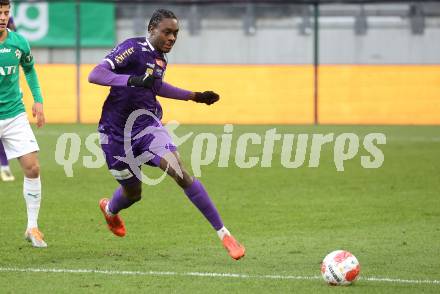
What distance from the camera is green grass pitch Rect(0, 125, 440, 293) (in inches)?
309

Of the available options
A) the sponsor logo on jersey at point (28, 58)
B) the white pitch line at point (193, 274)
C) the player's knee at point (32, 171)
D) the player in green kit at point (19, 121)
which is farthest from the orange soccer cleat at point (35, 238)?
the sponsor logo on jersey at point (28, 58)

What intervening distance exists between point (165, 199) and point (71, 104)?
40.2 ft

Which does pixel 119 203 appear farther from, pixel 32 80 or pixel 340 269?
pixel 340 269

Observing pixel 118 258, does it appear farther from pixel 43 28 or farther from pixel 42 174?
pixel 43 28

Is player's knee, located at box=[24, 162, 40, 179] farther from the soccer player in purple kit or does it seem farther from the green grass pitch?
the soccer player in purple kit

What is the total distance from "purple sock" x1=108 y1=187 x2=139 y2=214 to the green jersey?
3.56ft

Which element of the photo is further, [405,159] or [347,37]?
[347,37]

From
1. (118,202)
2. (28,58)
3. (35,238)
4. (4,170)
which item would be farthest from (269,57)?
(35,238)

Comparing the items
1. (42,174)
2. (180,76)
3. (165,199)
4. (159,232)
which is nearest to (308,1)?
(180,76)

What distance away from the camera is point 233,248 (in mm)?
8391

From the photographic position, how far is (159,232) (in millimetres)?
10414

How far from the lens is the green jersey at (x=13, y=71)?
30.5 ft

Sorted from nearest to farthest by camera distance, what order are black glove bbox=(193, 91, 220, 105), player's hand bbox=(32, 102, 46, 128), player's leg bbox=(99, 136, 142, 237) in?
black glove bbox=(193, 91, 220, 105) → player's leg bbox=(99, 136, 142, 237) → player's hand bbox=(32, 102, 46, 128)

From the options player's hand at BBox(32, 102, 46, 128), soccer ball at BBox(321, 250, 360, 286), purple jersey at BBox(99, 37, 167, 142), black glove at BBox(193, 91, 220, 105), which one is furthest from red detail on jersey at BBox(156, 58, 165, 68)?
soccer ball at BBox(321, 250, 360, 286)
